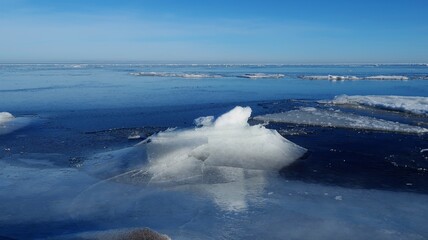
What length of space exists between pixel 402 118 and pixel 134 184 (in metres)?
10.6

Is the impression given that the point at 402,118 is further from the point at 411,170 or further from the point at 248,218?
the point at 248,218

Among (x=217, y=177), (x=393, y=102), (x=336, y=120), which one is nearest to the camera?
(x=217, y=177)

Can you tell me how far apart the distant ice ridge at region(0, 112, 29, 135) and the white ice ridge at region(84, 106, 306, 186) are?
4.45 meters

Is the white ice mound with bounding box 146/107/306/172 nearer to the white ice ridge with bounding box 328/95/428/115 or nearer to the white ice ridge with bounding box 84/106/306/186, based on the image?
the white ice ridge with bounding box 84/106/306/186

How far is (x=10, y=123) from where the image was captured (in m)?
12.5

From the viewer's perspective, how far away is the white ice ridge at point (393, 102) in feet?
50.1

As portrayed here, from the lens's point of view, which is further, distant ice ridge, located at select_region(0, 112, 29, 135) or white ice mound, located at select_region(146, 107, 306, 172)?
distant ice ridge, located at select_region(0, 112, 29, 135)

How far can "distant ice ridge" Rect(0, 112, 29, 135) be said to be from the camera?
1169 cm

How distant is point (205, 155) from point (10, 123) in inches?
288

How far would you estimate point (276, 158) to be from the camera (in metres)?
8.64

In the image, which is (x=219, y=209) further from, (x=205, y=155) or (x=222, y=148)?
(x=222, y=148)

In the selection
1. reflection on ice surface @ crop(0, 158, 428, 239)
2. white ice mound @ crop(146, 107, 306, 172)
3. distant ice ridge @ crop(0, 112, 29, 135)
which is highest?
white ice mound @ crop(146, 107, 306, 172)

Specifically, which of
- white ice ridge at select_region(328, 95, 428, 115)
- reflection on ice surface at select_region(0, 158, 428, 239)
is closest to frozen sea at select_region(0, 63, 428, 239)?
reflection on ice surface at select_region(0, 158, 428, 239)

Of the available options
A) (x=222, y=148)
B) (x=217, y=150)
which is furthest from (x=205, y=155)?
(x=222, y=148)
